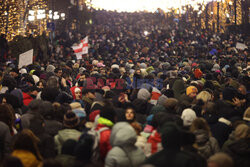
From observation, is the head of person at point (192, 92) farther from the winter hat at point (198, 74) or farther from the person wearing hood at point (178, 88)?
the winter hat at point (198, 74)

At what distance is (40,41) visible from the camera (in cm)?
3145

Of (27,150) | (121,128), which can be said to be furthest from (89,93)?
(27,150)

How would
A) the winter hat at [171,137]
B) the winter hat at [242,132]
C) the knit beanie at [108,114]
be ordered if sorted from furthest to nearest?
the knit beanie at [108,114], the winter hat at [242,132], the winter hat at [171,137]

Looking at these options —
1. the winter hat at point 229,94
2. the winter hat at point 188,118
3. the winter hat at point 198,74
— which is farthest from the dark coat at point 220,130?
the winter hat at point 198,74

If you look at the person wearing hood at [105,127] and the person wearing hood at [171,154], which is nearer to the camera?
the person wearing hood at [171,154]

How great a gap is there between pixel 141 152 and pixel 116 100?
3.55 meters

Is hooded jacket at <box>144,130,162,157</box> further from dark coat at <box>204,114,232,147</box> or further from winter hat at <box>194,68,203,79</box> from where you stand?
winter hat at <box>194,68,203,79</box>

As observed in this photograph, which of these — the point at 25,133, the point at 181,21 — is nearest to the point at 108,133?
the point at 25,133

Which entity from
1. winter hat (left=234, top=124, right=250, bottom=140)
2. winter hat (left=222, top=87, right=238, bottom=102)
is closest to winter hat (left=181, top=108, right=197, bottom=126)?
winter hat (left=234, top=124, right=250, bottom=140)

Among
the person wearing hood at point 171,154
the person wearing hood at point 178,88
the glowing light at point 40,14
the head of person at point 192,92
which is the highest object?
the glowing light at point 40,14

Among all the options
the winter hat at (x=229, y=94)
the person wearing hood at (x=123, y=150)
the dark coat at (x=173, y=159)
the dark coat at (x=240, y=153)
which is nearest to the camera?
the dark coat at (x=173, y=159)

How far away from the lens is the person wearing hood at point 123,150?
6.17m

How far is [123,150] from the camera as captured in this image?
6.31 m

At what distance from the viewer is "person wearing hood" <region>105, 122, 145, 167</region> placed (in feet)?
20.2
